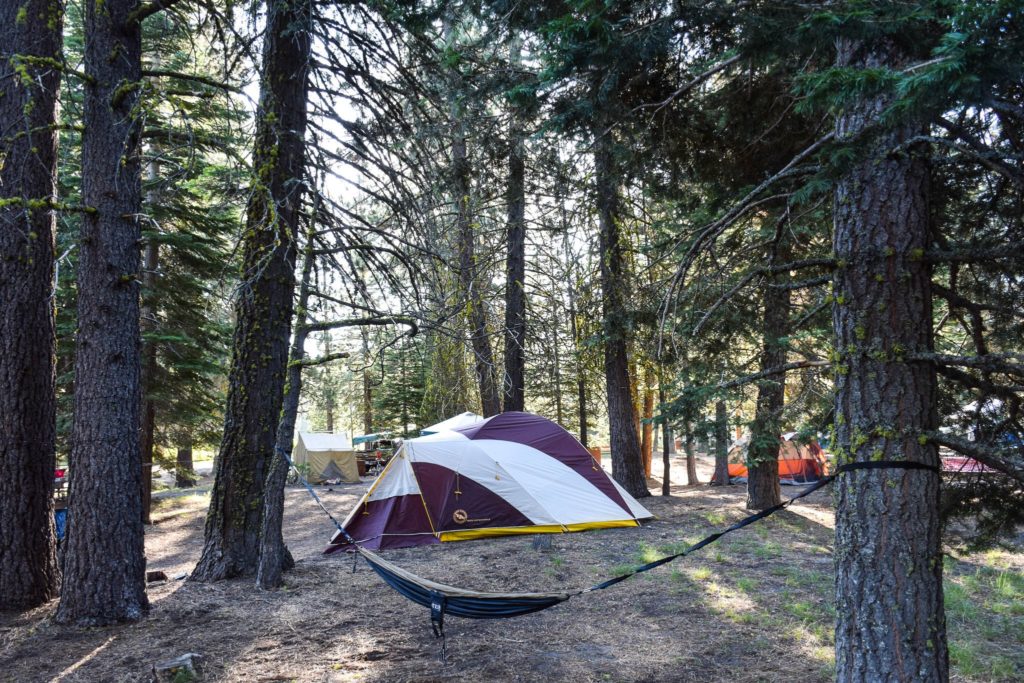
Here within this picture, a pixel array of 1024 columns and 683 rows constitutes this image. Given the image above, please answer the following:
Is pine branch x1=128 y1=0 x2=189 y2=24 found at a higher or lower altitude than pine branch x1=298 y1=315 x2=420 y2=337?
higher

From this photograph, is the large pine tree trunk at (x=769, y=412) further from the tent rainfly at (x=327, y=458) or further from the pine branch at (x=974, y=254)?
the tent rainfly at (x=327, y=458)

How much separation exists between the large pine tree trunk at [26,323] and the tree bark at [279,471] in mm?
1553

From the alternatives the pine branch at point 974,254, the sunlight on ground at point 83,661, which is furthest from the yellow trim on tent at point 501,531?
the pine branch at point 974,254

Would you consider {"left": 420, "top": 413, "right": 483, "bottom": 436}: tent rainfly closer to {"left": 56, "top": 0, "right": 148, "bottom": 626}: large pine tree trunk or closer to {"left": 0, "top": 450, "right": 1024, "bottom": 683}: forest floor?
{"left": 0, "top": 450, "right": 1024, "bottom": 683}: forest floor

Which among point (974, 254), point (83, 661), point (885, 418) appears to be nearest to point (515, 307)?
point (83, 661)

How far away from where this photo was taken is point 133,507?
462 centimetres

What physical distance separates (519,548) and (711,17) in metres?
6.05

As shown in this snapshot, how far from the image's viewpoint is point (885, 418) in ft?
9.22

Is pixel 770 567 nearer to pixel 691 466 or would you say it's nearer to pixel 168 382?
pixel 168 382

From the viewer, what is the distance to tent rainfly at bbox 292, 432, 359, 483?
62.6 feet

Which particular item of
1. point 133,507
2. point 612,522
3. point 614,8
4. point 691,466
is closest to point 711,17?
point 614,8

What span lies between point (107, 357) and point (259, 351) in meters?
1.20

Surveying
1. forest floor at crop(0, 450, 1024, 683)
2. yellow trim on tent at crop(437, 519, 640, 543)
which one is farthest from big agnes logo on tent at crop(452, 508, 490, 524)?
forest floor at crop(0, 450, 1024, 683)

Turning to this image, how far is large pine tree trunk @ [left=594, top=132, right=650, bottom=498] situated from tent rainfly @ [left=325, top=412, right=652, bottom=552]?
213 centimetres
